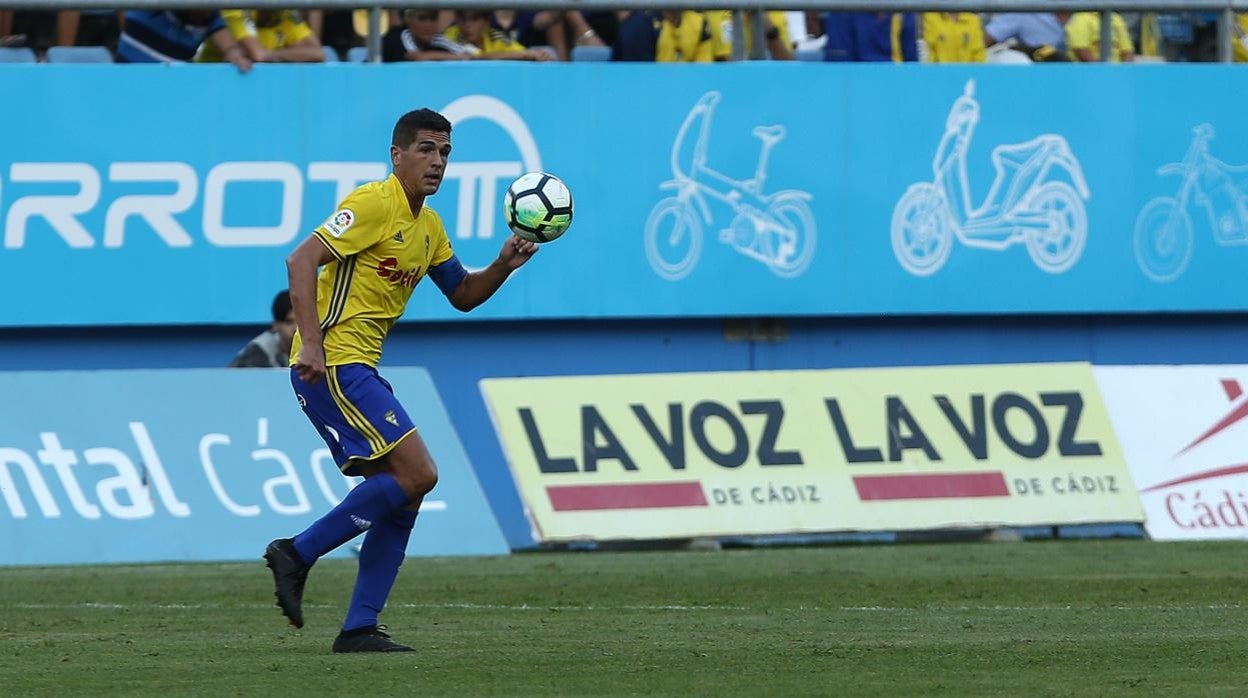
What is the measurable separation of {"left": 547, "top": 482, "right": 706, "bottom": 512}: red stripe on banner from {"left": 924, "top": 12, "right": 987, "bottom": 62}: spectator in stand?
192 inches

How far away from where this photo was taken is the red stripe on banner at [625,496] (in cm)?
1552

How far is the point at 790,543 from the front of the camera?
16.4 m

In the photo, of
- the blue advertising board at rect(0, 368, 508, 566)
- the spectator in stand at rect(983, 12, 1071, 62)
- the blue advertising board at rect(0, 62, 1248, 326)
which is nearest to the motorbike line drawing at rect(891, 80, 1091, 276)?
the blue advertising board at rect(0, 62, 1248, 326)

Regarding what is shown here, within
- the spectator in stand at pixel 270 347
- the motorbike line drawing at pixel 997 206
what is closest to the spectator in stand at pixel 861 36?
the motorbike line drawing at pixel 997 206

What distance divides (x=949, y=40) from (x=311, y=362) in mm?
10667

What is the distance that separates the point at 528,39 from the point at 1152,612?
348 inches

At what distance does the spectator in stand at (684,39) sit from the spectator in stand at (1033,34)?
8.38 ft

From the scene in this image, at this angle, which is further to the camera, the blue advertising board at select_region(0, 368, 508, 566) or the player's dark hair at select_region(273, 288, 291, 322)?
the player's dark hair at select_region(273, 288, 291, 322)

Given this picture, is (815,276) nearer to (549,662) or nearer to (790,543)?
(790,543)

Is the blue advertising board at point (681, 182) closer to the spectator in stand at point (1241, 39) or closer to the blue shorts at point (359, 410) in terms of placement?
the spectator in stand at point (1241, 39)

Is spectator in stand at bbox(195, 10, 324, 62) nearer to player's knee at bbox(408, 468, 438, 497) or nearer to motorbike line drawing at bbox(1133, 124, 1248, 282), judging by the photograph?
motorbike line drawing at bbox(1133, 124, 1248, 282)

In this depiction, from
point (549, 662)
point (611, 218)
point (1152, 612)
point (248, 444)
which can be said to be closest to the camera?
point (549, 662)

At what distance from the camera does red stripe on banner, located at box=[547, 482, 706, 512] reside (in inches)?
611

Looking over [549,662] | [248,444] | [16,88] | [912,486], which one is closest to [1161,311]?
[912,486]
